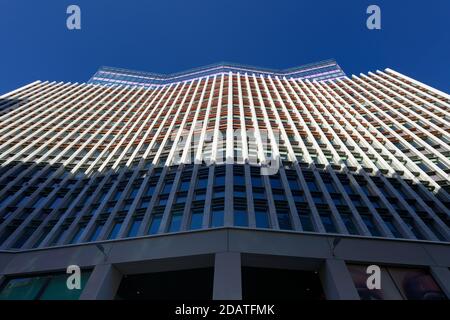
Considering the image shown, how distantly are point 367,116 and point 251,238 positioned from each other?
27.4m

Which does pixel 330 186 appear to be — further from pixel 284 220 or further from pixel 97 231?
pixel 97 231

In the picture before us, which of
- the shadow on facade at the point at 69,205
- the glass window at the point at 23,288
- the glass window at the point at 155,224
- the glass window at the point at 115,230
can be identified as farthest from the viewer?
the shadow on facade at the point at 69,205

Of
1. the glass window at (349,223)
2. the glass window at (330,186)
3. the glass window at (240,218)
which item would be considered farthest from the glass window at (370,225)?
the glass window at (240,218)

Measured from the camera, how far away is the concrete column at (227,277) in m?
11.8

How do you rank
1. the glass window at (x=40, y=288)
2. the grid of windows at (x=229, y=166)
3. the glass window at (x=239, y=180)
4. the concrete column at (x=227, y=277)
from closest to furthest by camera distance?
the concrete column at (x=227, y=277) → the glass window at (x=40, y=288) → the grid of windows at (x=229, y=166) → the glass window at (x=239, y=180)

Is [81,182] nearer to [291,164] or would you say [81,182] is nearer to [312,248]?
[291,164]

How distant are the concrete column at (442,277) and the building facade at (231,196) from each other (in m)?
0.06

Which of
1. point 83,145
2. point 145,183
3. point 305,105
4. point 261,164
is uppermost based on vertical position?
point 305,105

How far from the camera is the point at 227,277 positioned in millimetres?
12422

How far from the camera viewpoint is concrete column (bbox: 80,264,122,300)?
1289 cm

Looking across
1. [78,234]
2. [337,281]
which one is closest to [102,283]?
[78,234]

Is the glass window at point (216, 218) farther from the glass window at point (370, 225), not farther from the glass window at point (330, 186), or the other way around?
the glass window at point (370, 225)

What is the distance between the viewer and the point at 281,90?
45656mm
